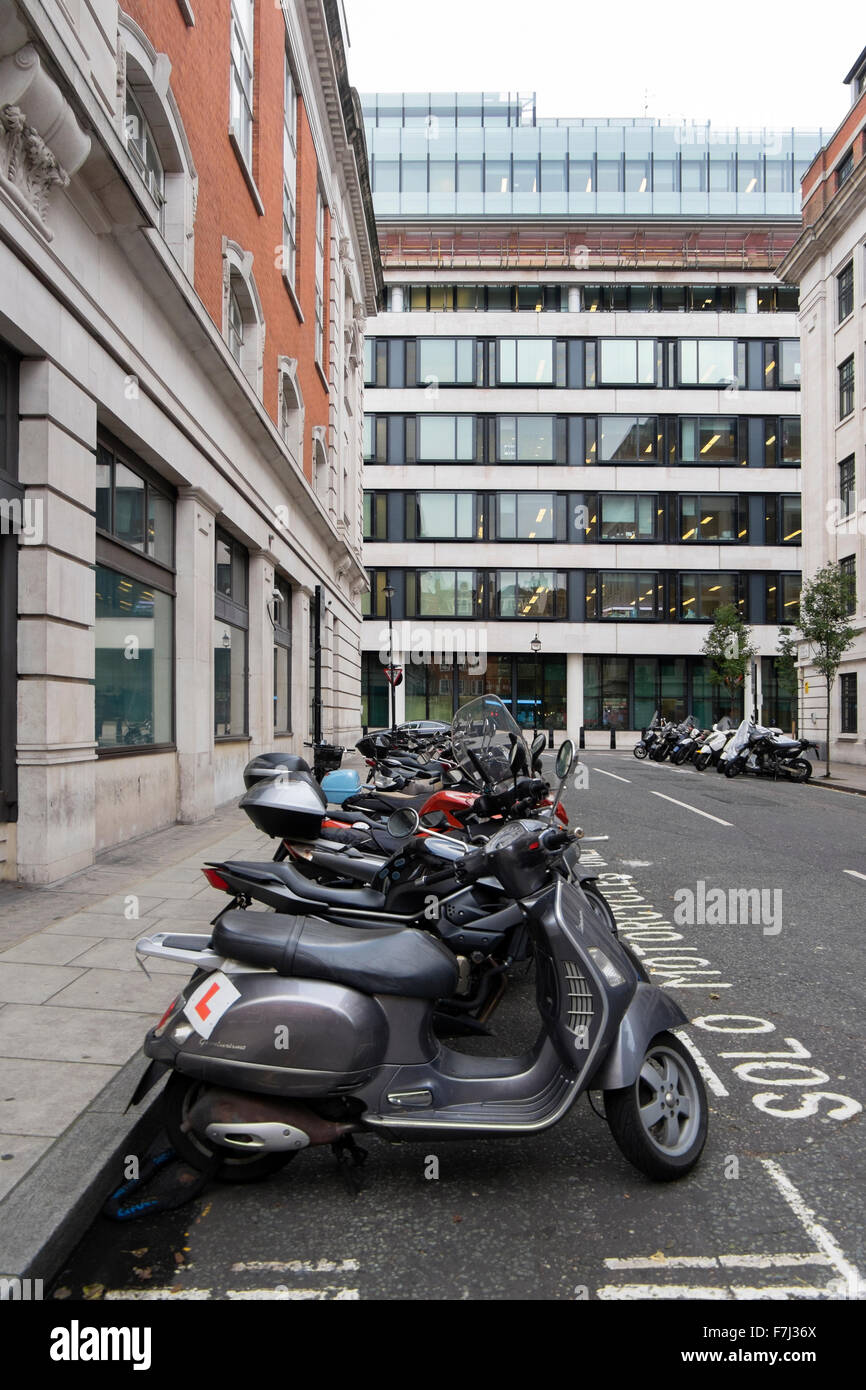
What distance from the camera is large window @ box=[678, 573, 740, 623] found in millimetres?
42812

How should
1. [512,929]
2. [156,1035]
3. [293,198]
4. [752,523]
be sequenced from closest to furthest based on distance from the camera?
1. [156,1035]
2. [512,929]
3. [293,198]
4. [752,523]

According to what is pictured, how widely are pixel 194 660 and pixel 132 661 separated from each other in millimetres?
1451

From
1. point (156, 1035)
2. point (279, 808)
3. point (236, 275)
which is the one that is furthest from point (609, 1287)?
point (236, 275)

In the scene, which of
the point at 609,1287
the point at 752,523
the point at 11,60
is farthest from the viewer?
the point at 752,523

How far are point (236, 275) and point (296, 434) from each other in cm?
606

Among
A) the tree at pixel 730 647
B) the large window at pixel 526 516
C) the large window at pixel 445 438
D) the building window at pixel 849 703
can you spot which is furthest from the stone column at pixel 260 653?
the large window at pixel 445 438

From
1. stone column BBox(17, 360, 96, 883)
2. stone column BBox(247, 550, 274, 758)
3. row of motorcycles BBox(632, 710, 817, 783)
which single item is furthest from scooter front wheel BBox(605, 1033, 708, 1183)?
row of motorcycles BBox(632, 710, 817, 783)

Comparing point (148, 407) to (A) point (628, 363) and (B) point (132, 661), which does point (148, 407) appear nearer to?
(B) point (132, 661)

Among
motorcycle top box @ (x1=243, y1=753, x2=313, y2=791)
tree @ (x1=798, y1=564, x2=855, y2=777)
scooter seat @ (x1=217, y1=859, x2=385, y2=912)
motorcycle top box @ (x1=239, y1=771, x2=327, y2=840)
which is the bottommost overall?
scooter seat @ (x1=217, y1=859, x2=385, y2=912)

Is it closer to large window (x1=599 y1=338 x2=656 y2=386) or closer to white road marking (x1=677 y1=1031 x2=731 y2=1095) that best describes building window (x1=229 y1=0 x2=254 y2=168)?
→ white road marking (x1=677 y1=1031 x2=731 y2=1095)

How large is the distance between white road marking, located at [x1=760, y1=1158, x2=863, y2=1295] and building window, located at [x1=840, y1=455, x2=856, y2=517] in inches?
1172

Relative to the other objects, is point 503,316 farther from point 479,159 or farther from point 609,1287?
point 609,1287

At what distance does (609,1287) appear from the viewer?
7.92ft

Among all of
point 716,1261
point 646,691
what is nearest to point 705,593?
point 646,691
